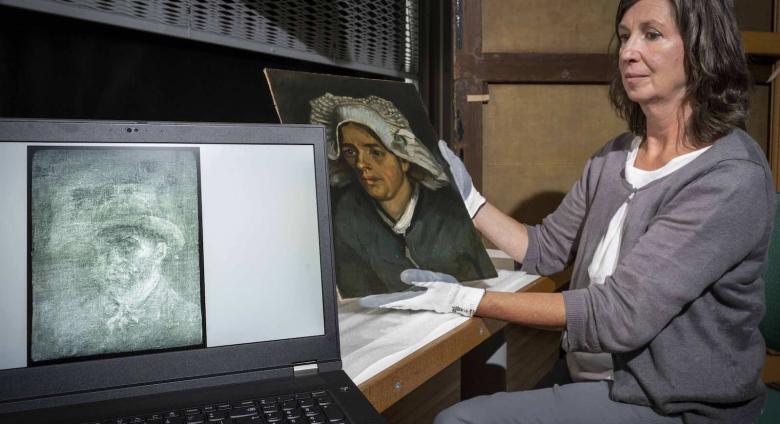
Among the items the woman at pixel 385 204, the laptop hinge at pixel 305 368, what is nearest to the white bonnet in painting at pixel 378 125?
the woman at pixel 385 204

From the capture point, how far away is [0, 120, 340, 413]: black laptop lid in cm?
57

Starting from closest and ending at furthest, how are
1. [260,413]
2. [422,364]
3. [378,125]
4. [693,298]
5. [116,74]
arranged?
[260,413], [422,364], [693,298], [116,74], [378,125]


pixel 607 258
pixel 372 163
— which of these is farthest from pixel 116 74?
pixel 607 258

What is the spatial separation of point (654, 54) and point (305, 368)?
861 millimetres

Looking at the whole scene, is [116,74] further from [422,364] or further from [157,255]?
[422,364]

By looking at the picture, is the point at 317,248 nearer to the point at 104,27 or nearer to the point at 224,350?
the point at 224,350

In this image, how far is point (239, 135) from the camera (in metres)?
0.67

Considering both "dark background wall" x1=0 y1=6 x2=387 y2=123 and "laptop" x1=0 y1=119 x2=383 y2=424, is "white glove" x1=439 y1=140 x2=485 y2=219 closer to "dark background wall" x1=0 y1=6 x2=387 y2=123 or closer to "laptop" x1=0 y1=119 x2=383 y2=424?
"dark background wall" x1=0 y1=6 x2=387 y2=123

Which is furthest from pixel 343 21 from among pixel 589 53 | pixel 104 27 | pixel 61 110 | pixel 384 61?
pixel 589 53

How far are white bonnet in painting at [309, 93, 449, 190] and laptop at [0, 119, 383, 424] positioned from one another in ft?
1.23

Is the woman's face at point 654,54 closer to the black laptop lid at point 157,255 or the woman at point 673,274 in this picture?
the woman at point 673,274

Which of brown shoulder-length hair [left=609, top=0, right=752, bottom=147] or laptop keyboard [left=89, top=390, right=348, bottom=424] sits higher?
brown shoulder-length hair [left=609, top=0, right=752, bottom=147]

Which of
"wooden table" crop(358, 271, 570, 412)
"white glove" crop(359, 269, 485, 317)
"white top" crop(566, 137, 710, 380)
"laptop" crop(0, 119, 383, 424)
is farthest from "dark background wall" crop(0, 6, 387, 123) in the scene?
"white top" crop(566, 137, 710, 380)

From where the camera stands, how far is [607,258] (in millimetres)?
1116
